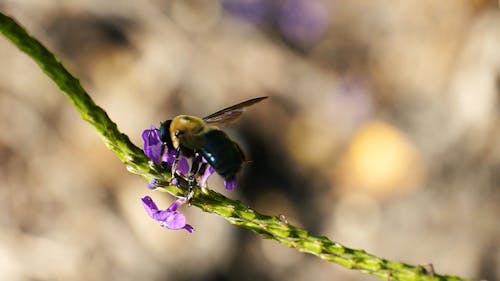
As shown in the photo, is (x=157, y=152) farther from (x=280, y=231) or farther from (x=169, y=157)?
(x=280, y=231)

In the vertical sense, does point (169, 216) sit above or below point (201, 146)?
below

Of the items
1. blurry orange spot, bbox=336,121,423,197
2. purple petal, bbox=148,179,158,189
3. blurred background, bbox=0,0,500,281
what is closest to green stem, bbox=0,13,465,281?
purple petal, bbox=148,179,158,189

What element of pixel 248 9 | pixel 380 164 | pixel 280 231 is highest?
pixel 248 9

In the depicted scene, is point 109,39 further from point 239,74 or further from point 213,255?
point 213,255

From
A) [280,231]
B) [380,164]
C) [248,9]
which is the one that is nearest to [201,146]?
[280,231]

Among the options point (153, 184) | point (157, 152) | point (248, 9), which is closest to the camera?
point (153, 184)

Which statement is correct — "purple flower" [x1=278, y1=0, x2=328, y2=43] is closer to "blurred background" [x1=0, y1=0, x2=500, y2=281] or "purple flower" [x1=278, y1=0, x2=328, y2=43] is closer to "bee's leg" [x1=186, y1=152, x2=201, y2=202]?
"blurred background" [x1=0, y1=0, x2=500, y2=281]

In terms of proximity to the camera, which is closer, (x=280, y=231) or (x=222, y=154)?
(x=280, y=231)

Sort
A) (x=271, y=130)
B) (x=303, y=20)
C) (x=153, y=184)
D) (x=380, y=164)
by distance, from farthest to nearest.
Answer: (x=303, y=20)
(x=380, y=164)
(x=271, y=130)
(x=153, y=184)
